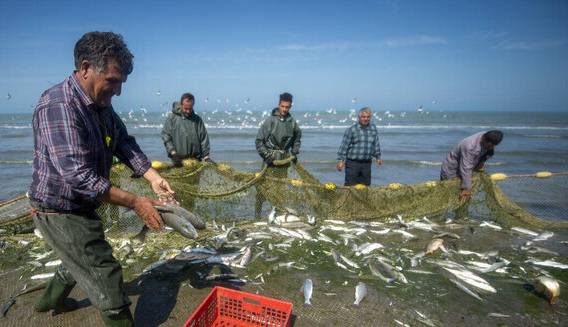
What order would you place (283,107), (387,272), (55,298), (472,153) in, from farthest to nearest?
(283,107) → (472,153) → (387,272) → (55,298)

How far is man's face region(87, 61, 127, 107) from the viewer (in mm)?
2590

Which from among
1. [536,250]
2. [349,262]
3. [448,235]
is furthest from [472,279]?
[536,250]

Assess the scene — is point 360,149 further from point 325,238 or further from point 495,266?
point 495,266

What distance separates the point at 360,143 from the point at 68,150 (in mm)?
6827

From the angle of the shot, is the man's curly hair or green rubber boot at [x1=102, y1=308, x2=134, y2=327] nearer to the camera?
the man's curly hair

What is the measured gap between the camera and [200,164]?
22.9 feet

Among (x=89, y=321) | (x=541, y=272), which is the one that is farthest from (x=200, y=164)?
(x=541, y=272)

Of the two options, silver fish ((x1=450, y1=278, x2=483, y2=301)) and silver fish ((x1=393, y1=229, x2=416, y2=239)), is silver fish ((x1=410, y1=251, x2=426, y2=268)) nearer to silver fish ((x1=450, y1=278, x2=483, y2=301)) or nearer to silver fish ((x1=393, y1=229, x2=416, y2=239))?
silver fish ((x1=450, y1=278, x2=483, y2=301))

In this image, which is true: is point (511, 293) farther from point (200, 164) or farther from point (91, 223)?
point (200, 164)

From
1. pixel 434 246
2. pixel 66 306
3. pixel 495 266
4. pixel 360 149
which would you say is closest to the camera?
pixel 66 306

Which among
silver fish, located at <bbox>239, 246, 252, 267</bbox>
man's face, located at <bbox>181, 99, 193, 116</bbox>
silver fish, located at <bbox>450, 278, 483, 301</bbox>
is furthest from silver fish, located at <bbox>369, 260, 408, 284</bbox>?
man's face, located at <bbox>181, 99, 193, 116</bbox>

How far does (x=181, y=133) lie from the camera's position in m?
7.63

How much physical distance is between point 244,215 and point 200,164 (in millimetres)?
1388

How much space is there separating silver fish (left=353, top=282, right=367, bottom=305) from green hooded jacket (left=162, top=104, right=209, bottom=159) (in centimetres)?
492
